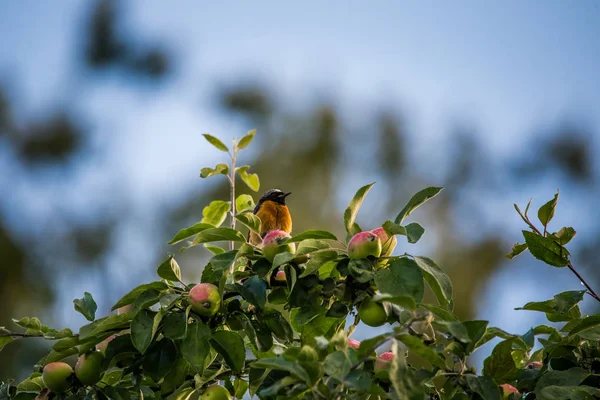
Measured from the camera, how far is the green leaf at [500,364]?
4.20ft

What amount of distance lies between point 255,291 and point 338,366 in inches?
13.2

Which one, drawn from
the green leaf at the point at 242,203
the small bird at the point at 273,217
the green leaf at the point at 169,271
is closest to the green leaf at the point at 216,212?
the green leaf at the point at 242,203

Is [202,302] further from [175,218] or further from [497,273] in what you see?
[497,273]

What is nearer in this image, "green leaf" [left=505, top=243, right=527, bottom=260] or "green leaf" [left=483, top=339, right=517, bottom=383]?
"green leaf" [left=483, top=339, right=517, bottom=383]

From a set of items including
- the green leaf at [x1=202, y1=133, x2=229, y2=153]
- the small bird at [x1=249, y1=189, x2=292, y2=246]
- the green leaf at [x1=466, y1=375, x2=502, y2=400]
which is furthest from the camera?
the small bird at [x1=249, y1=189, x2=292, y2=246]

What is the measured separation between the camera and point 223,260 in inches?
54.2

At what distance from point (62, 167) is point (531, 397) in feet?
41.1

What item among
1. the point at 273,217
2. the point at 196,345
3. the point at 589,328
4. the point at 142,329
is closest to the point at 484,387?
the point at 589,328

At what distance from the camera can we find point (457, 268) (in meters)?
11.9

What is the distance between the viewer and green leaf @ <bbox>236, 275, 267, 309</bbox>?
4.43 ft

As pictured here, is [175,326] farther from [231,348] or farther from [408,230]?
[408,230]

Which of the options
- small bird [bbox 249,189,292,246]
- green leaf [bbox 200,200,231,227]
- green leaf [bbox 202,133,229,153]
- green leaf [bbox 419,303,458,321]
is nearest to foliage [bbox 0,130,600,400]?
green leaf [bbox 419,303,458,321]

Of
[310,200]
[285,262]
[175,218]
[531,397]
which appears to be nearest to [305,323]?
[285,262]

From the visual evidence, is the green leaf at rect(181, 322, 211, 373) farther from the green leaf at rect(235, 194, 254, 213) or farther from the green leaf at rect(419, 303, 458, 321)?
the green leaf at rect(235, 194, 254, 213)
